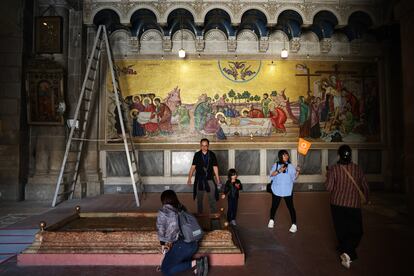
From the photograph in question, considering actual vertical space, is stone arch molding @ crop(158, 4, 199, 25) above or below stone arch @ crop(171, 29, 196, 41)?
above

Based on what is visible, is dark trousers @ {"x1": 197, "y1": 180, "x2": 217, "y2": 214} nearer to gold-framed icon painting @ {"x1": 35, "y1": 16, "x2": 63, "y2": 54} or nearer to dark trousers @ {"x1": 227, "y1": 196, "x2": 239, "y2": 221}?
dark trousers @ {"x1": 227, "y1": 196, "x2": 239, "y2": 221}

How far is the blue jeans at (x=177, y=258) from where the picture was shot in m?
3.39

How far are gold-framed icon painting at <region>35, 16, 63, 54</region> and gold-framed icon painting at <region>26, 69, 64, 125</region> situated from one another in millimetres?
826

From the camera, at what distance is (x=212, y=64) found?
9938 millimetres

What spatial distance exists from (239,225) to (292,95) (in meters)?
5.66

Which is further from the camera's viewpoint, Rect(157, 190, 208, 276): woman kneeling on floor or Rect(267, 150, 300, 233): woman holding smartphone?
Rect(267, 150, 300, 233): woman holding smartphone

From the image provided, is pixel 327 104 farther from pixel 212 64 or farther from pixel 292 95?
pixel 212 64

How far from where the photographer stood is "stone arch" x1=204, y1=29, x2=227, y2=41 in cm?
1001

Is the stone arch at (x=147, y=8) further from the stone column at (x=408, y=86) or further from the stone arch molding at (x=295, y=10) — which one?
the stone column at (x=408, y=86)

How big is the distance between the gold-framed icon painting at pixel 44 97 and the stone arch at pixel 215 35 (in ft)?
15.9

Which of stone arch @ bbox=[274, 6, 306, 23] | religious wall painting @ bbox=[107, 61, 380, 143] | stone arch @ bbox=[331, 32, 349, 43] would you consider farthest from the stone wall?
stone arch @ bbox=[331, 32, 349, 43]

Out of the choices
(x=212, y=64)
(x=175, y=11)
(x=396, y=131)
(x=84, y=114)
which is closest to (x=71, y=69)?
(x=84, y=114)

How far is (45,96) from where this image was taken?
27.4 ft

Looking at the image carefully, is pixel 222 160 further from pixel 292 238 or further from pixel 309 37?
pixel 309 37
